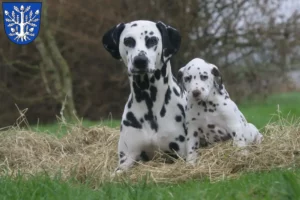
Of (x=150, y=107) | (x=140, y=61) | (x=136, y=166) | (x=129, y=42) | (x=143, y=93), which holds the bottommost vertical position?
(x=136, y=166)

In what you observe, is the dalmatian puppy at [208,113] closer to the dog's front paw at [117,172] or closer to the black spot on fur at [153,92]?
the black spot on fur at [153,92]

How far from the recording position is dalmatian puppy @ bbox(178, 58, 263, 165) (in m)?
5.52

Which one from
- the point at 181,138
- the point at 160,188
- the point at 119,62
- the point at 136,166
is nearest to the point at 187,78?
the point at 181,138

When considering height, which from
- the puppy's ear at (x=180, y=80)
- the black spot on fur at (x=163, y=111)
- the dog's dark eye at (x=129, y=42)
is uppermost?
the dog's dark eye at (x=129, y=42)

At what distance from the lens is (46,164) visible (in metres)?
6.02

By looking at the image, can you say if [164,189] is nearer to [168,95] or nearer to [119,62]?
[168,95]

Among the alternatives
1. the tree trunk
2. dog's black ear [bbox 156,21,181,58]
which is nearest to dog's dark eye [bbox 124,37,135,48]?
dog's black ear [bbox 156,21,181,58]

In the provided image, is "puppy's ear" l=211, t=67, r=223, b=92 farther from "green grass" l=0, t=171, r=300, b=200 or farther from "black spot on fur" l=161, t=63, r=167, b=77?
"green grass" l=0, t=171, r=300, b=200

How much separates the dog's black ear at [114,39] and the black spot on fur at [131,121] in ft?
1.59

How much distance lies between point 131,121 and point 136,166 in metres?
0.35

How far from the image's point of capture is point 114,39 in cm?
570

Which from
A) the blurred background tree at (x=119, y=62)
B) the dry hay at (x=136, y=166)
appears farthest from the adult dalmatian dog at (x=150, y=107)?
the blurred background tree at (x=119, y=62)

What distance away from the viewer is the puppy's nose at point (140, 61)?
5.32 meters

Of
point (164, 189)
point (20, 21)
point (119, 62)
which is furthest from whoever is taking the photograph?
point (119, 62)
